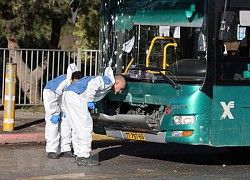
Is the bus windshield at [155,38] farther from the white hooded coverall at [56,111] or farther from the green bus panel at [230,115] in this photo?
the white hooded coverall at [56,111]

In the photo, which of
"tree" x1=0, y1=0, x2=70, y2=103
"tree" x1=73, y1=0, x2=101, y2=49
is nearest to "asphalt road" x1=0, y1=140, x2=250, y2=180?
"tree" x1=0, y1=0, x2=70, y2=103

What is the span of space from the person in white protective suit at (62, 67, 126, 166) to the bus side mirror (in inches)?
62.4

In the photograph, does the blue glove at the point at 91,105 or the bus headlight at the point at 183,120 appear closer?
the bus headlight at the point at 183,120

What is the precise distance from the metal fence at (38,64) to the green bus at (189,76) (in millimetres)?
6473

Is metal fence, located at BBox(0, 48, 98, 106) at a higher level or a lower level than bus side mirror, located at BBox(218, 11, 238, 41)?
lower

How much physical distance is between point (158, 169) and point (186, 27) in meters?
2.11

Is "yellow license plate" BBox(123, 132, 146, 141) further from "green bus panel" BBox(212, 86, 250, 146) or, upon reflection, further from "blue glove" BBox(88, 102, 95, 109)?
"green bus panel" BBox(212, 86, 250, 146)

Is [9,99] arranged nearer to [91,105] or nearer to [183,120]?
[91,105]

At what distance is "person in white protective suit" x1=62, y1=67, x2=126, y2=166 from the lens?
36.9ft

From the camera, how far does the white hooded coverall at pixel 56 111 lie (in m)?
12.1

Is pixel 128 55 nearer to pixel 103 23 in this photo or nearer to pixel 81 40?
pixel 103 23

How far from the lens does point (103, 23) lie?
12930 mm

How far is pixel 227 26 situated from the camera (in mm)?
10984

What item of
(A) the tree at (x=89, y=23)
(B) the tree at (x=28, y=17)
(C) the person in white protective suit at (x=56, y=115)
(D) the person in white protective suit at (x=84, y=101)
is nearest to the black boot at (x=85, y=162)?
(D) the person in white protective suit at (x=84, y=101)
